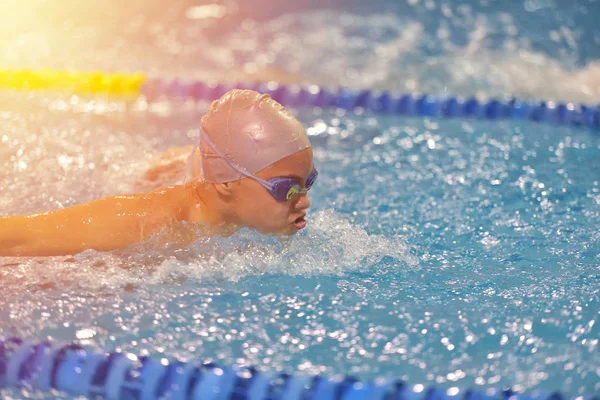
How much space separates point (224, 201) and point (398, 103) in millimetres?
2311

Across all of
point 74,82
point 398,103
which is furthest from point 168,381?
Result: point 74,82

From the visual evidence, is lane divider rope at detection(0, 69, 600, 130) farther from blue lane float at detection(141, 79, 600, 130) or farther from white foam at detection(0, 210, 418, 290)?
white foam at detection(0, 210, 418, 290)

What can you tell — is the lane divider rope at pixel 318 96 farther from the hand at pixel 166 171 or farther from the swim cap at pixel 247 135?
the swim cap at pixel 247 135

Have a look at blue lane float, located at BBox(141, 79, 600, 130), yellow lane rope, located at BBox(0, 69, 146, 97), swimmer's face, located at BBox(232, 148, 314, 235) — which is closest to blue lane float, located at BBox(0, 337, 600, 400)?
swimmer's face, located at BBox(232, 148, 314, 235)

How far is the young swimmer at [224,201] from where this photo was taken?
258 cm

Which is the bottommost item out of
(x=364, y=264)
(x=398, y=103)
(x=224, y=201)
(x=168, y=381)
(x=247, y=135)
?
(x=398, y=103)

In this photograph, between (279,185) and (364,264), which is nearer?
(279,185)

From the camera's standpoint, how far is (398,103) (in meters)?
4.77

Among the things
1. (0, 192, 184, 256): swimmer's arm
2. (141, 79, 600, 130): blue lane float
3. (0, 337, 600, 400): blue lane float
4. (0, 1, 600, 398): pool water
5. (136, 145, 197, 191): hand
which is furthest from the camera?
(141, 79, 600, 130): blue lane float

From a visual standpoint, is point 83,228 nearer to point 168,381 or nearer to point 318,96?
point 168,381

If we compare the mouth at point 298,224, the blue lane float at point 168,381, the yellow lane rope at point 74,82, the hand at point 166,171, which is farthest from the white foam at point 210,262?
the yellow lane rope at point 74,82

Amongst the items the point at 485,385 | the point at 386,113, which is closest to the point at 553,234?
the point at 485,385

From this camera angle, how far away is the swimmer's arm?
2.56 meters

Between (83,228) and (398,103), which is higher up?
(83,228)
